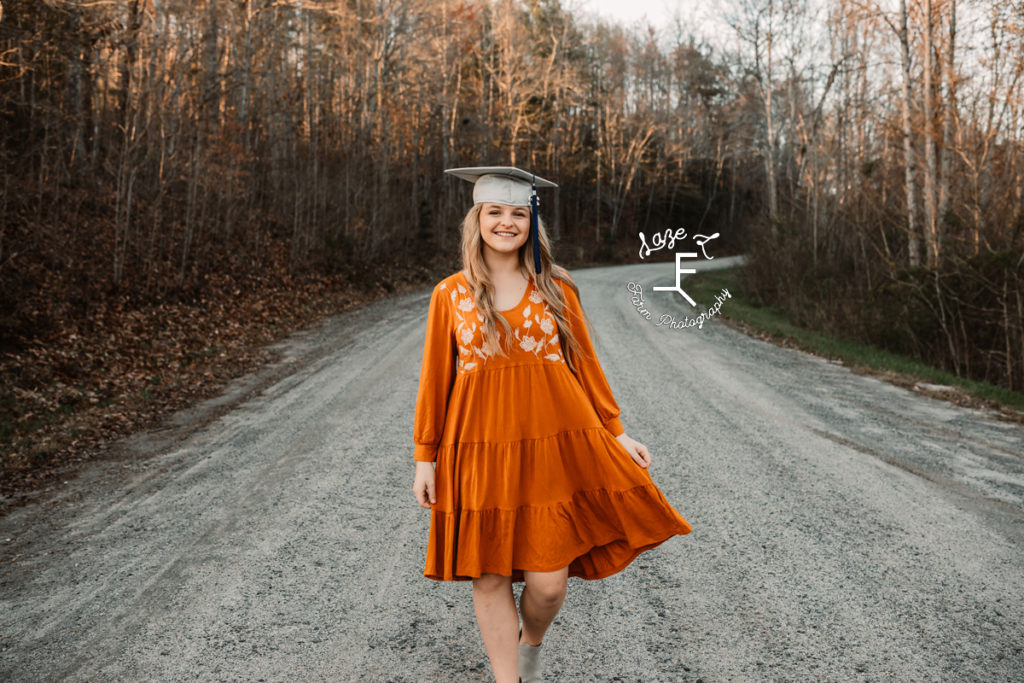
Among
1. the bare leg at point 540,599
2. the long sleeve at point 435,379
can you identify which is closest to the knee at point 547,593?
the bare leg at point 540,599

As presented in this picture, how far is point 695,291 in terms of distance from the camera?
2053cm

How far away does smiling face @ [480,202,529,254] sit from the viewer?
2361 mm

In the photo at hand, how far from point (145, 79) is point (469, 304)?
11.4m

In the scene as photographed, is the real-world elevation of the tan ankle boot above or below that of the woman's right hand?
below

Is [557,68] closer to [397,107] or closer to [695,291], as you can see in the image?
[397,107]

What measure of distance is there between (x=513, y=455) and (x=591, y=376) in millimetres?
438

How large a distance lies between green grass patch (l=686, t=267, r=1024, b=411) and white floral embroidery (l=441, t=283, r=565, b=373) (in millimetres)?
7914

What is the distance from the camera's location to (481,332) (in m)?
2.30

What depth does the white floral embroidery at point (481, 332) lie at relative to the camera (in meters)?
2.31

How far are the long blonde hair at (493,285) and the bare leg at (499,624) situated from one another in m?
0.74

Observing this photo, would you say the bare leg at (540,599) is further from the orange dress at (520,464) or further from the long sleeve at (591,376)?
the long sleeve at (591,376)

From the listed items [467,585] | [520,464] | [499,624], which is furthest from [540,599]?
[467,585]

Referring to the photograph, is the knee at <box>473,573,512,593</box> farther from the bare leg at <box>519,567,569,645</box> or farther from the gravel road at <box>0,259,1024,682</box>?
the gravel road at <box>0,259,1024,682</box>

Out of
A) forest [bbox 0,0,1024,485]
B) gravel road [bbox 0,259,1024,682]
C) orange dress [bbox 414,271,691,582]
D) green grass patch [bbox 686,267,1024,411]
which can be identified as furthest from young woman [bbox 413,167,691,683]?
green grass patch [bbox 686,267,1024,411]
